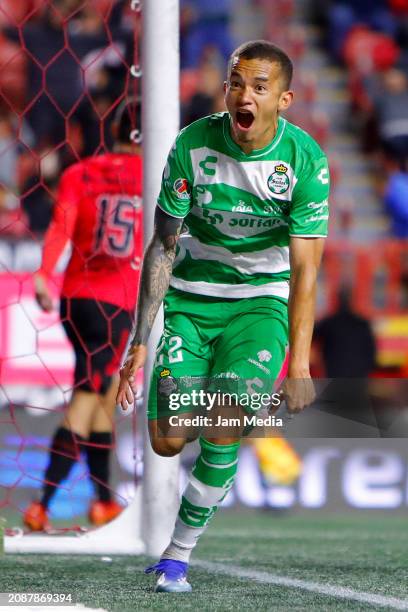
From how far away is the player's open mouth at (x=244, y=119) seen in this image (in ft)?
14.1

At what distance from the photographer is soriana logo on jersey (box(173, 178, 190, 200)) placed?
4434 mm

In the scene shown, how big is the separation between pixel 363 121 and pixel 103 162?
288 inches

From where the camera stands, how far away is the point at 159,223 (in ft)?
14.8

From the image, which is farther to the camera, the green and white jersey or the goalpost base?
the goalpost base

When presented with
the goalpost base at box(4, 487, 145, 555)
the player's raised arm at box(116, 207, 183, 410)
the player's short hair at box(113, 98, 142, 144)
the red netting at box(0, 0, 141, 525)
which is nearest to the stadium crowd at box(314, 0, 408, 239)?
the red netting at box(0, 0, 141, 525)

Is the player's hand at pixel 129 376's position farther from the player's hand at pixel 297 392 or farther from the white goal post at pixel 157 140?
the white goal post at pixel 157 140

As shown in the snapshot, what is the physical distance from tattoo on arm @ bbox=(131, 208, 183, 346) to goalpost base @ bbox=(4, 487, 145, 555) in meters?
1.44

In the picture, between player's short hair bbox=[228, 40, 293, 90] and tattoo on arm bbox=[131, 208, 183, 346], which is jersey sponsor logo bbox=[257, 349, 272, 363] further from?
player's short hair bbox=[228, 40, 293, 90]

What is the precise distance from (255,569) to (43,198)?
18.0 feet

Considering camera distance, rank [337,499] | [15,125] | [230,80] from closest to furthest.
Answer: [230,80]
[337,499]
[15,125]

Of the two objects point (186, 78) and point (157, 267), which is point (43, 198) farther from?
point (157, 267)

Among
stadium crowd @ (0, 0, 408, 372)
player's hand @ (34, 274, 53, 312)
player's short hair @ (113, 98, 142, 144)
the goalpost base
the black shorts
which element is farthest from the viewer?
stadium crowd @ (0, 0, 408, 372)

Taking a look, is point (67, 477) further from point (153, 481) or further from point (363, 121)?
point (363, 121)

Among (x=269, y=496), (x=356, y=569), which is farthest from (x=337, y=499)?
(x=356, y=569)
